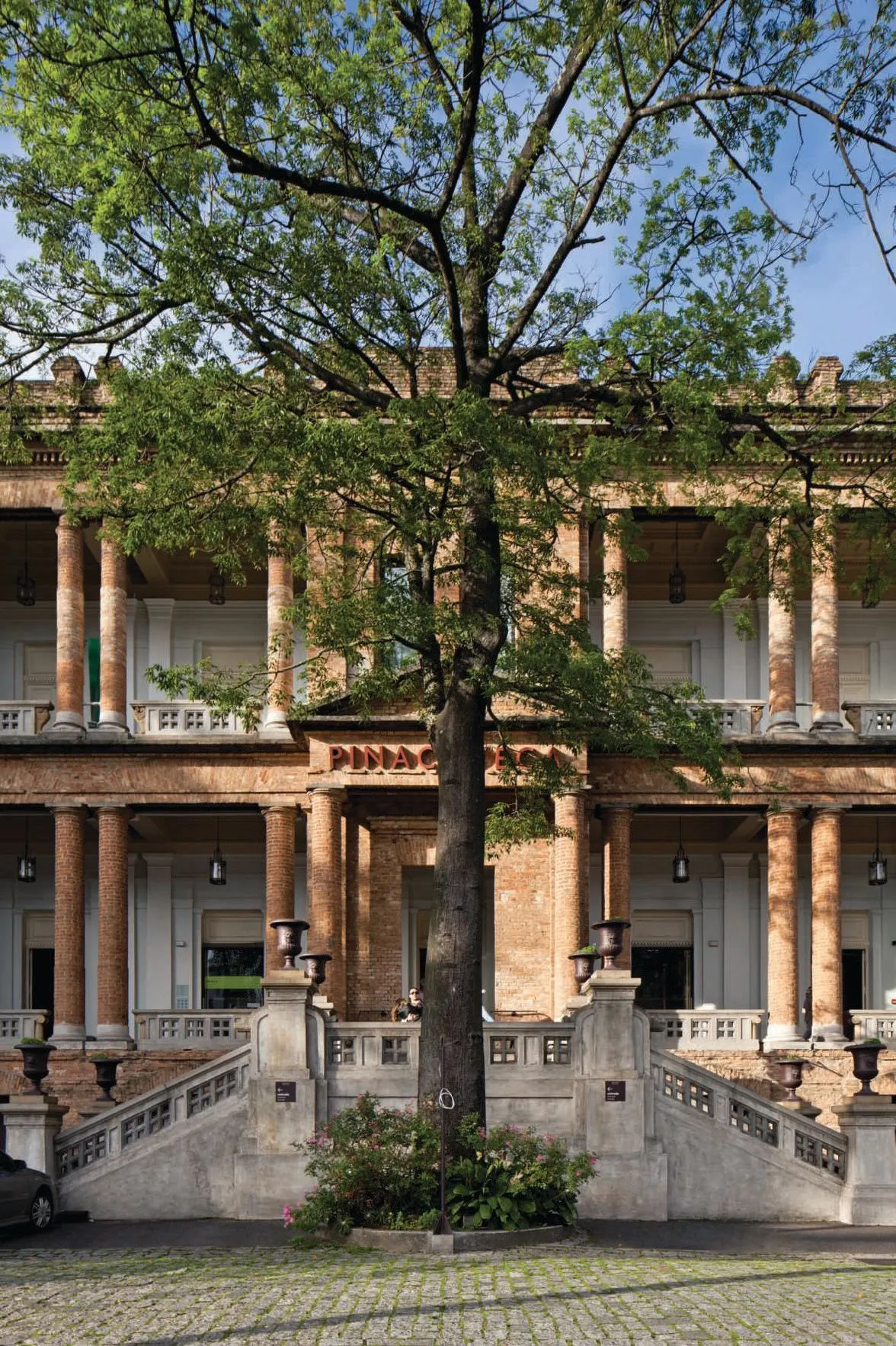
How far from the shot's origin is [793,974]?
92.5 ft

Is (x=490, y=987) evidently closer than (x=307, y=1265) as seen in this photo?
No

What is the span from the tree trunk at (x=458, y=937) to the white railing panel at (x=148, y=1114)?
14.1ft

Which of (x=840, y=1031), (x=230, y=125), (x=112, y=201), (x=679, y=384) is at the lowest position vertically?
(x=840, y=1031)

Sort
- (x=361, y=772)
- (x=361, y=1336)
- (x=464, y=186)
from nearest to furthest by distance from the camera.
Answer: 1. (x=361, y=1336)
2. (x=464, y=186)
3. (x=361, y=772)

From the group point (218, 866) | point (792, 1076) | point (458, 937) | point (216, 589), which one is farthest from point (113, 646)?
point (792, 1076)

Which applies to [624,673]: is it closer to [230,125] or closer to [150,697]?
[230,125]

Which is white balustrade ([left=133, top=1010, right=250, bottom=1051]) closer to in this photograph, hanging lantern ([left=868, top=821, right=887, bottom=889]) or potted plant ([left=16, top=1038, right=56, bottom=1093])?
potted plant ([left=16, top=1038, right=56, bottom=1093])

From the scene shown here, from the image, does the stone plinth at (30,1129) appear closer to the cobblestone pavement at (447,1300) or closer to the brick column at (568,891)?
the cobblestone pavement at (447,1300)

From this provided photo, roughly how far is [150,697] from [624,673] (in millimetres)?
14891

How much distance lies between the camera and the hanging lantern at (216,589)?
30906 mm

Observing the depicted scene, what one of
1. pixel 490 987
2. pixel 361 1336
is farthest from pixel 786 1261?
pixel 490 987

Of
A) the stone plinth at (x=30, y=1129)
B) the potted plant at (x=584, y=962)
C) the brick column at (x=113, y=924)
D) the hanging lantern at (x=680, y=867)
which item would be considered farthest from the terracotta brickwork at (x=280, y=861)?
the stone plinth at (x=30, y=1129)

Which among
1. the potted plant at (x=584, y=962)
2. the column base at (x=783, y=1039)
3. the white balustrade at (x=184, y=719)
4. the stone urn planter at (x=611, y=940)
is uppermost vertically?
the white balustrade at (x=184, y=719)

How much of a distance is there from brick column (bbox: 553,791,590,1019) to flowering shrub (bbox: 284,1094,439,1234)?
10.6 metres
